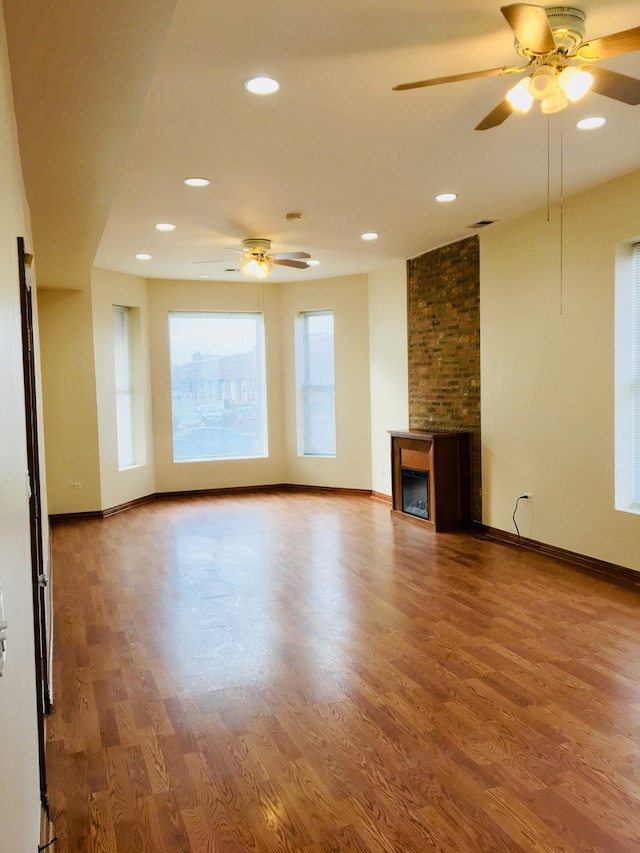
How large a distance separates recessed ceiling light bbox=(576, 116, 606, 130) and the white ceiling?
2.9 inches

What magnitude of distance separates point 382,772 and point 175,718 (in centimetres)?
98

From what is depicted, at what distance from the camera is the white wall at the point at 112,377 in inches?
291

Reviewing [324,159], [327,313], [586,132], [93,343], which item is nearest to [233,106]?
[324,159]

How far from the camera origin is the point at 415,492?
269 inches

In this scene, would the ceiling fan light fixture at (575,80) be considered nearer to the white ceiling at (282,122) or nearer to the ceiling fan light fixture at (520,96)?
the ceiling fan light fixture at (520,96)

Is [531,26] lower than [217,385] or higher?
higher

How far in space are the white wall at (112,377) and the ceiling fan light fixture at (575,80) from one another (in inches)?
233

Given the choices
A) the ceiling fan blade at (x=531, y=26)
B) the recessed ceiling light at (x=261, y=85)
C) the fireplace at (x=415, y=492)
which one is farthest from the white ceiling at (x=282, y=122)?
the fireplace at (x=415, y=492)

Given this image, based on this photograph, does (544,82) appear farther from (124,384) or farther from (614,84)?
(124,384)

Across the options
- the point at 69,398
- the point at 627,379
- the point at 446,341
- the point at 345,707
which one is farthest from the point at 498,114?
the point at 69,398

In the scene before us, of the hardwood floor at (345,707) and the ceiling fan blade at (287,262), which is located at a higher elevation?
the ceiling fan blade at (287,262)

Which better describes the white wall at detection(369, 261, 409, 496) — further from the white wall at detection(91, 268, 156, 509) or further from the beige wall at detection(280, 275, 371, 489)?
the white wall at detection(91, 268, 156, 509)

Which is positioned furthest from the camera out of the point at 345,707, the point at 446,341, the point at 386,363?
the point at 386,363

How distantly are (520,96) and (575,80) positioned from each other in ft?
0.71
